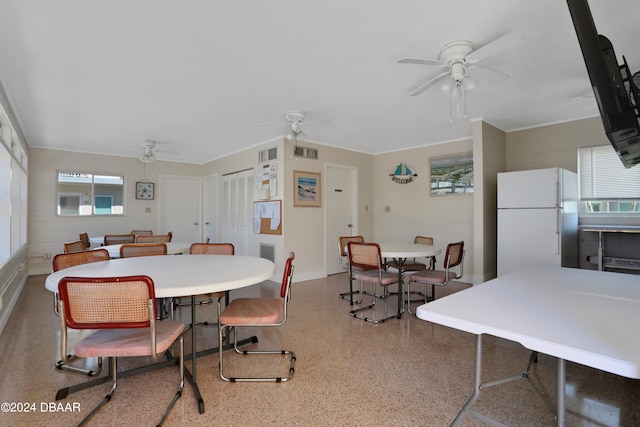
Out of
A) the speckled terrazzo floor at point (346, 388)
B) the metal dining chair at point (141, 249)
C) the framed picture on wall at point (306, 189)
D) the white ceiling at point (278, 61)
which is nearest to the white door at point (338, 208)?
the framed picture on wall at point (306, 189)

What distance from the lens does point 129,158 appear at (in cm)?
664

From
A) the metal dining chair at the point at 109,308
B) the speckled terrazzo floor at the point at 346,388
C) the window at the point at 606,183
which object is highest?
the window at the point at 606,183

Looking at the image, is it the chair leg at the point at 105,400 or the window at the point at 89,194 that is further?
the window at the point at 89,194

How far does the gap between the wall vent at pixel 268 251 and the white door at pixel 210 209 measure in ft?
6.93

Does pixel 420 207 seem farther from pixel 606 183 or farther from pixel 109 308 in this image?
pixel 109 308

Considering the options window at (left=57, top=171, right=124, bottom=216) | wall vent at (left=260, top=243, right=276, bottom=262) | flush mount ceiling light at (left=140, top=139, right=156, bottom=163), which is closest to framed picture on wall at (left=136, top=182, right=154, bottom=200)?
window at (left=57, top=171, right=124, bottom=216)

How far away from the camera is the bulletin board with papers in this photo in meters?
5.04

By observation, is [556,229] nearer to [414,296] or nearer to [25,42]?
[414,296]

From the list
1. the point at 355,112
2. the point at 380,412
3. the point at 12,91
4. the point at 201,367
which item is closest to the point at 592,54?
the point at 380,412

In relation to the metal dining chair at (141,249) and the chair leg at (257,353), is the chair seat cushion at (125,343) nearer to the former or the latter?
the chair leg at (257,353)

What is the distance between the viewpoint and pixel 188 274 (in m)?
1.93

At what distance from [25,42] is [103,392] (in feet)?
8.42

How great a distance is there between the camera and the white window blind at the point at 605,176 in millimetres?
3870

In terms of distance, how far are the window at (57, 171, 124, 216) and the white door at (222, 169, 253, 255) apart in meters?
2.21
